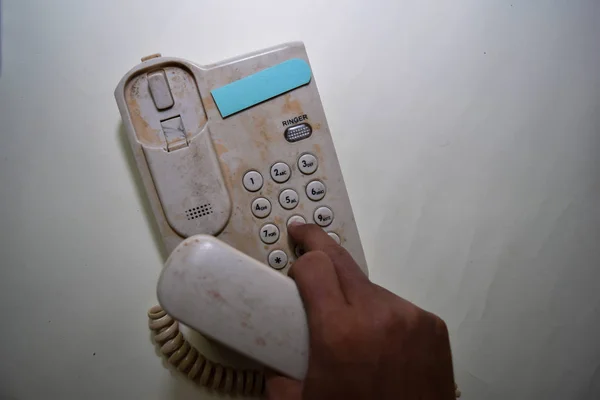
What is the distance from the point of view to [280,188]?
0.48 m

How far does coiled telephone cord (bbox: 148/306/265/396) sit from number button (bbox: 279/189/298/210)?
0.60 feet

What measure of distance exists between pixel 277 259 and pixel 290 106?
17 cm

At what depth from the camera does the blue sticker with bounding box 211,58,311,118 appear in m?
0.47

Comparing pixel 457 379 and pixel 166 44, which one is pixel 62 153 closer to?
pixel 166 44

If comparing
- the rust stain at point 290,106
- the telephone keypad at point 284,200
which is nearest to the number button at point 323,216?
the telephone keypad at point 284,200

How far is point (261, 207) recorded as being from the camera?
1.55ft

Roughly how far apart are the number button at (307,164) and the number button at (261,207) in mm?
55

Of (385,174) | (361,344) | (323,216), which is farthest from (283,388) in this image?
(385,174)

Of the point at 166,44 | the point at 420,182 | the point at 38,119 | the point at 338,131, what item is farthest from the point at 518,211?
the point at 38,119

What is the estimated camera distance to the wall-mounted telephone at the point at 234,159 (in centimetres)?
46

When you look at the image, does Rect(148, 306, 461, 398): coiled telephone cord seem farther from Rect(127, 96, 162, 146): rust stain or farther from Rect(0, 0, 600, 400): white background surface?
Rect(127, 96, 162, 146): rust stain

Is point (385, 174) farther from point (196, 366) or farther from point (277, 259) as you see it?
point (196, 366)

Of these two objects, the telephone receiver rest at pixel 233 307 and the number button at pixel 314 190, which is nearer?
the telephone receiver rest at pixel 233 307

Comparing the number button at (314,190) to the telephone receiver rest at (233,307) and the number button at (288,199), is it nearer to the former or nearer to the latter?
the number button at (288,199)
